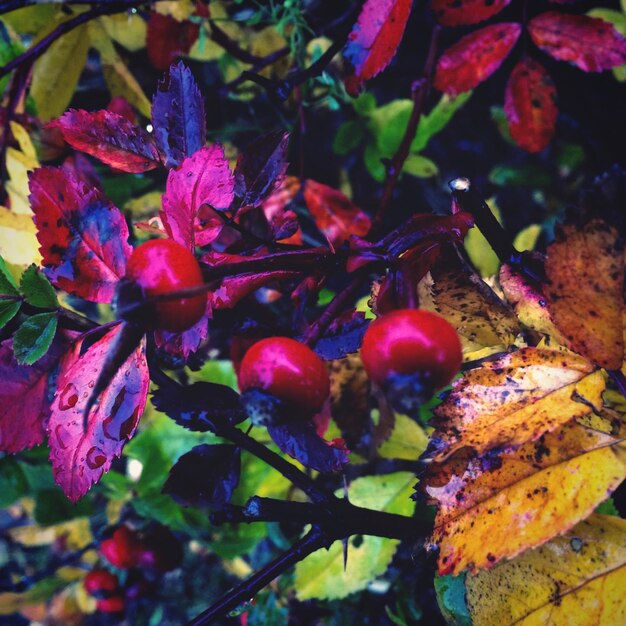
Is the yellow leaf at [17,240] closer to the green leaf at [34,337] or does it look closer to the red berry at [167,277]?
the green leaf at [34,337]

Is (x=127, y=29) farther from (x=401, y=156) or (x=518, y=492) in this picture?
(x=518, y=492)

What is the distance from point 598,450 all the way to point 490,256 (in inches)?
18.8

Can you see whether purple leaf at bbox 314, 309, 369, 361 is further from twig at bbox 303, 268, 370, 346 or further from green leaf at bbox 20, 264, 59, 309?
green leaf at bbox 20, 264, 59, 309

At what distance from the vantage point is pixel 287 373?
1.17 feet

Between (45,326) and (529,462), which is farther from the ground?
(45,326)

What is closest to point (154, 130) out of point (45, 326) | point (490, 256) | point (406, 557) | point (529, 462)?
point (45, 326)

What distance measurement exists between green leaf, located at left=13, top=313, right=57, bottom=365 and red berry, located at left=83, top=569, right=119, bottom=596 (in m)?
0.83

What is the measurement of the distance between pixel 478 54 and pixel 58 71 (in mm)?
606

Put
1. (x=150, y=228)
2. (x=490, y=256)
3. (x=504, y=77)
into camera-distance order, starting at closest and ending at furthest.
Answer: (x=150, y=228), (x=490, y=256), (x=504, y=77)

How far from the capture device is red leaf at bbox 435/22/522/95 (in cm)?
70

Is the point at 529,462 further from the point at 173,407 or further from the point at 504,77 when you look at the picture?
the point at 504,77

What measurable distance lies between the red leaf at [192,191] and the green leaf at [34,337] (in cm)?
13

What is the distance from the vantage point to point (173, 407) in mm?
476

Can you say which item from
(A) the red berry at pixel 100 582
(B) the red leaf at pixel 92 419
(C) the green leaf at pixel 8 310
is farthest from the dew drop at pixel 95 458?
(A) the red berry at pixel 100 582
